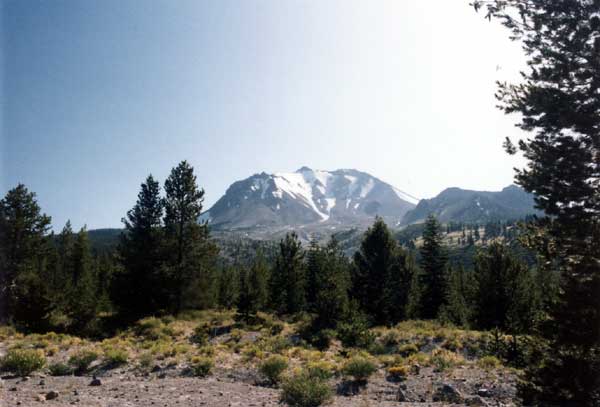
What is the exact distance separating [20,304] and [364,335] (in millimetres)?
21550

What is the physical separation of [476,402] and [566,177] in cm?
645

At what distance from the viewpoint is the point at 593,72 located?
882 centimetres

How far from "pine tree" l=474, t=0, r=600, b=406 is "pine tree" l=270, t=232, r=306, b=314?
2986 centimetres

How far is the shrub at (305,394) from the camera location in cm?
911

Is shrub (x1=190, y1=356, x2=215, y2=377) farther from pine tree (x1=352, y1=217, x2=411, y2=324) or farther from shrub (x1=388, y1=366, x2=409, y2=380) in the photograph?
pine tree (x1=352, y1=217, x2=411, y2=324)

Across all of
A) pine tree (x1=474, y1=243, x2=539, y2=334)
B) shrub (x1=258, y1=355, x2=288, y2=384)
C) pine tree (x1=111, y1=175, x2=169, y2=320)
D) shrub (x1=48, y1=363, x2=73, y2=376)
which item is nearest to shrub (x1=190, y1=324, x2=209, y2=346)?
pine tree (x1=111, y1=175, x2=169, y2=320)

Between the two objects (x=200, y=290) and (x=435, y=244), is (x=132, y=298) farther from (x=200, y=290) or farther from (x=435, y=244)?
(x=435, y=244)

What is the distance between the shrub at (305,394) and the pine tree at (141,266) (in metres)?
20.4

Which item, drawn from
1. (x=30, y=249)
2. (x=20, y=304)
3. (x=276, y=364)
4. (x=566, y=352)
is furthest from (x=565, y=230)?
(x=30, y=249)

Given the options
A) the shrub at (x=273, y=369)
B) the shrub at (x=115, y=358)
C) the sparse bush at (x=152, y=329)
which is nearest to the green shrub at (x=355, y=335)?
the shrub at (x=273, y=369)

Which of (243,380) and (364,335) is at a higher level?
(243,380)

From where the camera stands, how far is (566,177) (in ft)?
29.8

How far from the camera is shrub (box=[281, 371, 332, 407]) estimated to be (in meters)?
9.11

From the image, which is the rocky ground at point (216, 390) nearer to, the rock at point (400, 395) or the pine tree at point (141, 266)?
the rock at point (400, 395)
